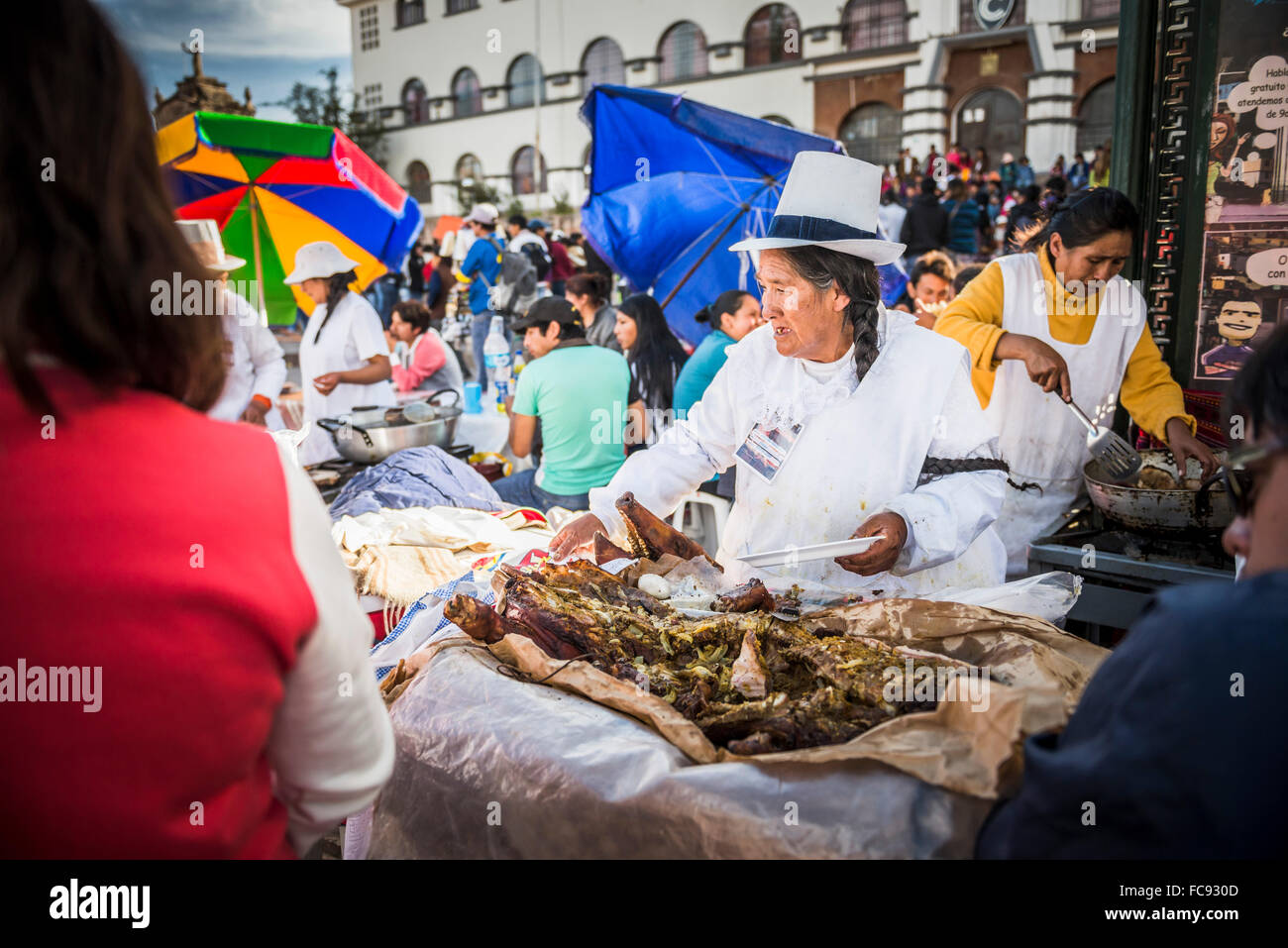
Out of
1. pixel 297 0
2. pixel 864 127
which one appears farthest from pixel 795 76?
pixel 297 0

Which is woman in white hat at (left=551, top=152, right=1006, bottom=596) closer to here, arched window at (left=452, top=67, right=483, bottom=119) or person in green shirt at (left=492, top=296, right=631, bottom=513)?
person in green shirt at (left=492, top=296, right=631, bottom=513)

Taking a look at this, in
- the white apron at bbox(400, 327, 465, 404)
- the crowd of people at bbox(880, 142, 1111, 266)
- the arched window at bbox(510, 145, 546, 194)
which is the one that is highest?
the arched window at bbox(510, 145, 546, 194)

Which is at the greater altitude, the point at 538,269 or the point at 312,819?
the point at 538,269

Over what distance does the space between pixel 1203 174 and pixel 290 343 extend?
12922 mm

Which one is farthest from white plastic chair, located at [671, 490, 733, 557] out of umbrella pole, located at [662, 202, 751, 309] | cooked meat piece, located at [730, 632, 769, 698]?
cooked meat piece, located at [730, 632, 769, 698]

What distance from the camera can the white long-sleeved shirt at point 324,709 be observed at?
3.35ft

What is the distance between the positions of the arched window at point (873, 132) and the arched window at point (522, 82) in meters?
11.1

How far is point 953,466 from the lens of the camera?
245 cm

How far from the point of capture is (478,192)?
26203 mm

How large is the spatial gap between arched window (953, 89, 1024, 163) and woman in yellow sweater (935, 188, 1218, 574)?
835 inches

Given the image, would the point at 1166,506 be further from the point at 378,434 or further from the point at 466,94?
the point at 466,94

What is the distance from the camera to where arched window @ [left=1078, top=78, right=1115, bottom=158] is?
68.8ft
